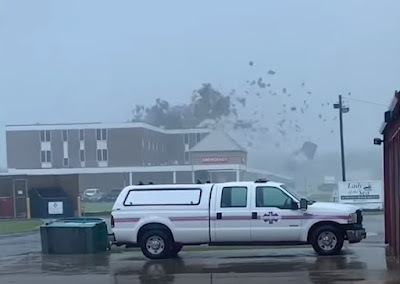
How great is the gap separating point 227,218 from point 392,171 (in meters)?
3.87

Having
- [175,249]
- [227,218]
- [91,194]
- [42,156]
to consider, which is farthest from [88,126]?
[227,218]

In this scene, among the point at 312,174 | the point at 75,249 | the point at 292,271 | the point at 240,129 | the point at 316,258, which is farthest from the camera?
the point at 240,129

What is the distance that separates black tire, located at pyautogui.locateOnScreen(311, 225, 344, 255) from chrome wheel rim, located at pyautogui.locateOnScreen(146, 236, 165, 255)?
351 cm

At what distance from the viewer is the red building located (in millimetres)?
15802

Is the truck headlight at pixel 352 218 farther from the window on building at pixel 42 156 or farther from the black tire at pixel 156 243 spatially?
the window on building at pixel 42 156

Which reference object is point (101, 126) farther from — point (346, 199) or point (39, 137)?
point (346, 199)

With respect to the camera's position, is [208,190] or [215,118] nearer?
[208,190]

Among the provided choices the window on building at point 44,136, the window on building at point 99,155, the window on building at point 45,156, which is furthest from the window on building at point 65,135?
the window on building at point 99,155

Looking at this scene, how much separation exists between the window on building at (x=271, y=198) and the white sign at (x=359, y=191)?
2255 cm

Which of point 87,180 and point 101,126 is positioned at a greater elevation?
point 101,126

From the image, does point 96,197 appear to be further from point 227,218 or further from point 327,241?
point 327,241

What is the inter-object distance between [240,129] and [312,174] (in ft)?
45.7

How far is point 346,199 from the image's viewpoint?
41.0 m

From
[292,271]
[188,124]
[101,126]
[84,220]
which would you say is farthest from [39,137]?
[292,271]
